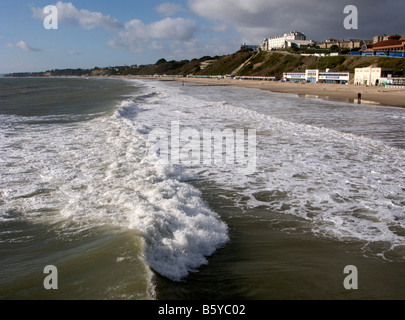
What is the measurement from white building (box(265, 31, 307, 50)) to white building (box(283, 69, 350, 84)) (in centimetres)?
8622

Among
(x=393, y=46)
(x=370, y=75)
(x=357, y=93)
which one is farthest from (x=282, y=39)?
(x=357, y=93)

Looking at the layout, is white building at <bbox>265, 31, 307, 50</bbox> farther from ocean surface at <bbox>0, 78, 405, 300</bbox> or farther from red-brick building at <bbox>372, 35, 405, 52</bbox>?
ocean surface at <bbox>0, 78, 405, 300</bbox>

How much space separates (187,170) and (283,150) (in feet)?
13.7

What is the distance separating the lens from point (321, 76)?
72.2 metres

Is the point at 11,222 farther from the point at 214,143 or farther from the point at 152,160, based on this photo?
the point at 214,143

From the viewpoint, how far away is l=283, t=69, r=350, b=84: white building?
216ft

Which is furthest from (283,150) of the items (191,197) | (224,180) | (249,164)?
(191,197)

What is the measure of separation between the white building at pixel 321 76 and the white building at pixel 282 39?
283ft

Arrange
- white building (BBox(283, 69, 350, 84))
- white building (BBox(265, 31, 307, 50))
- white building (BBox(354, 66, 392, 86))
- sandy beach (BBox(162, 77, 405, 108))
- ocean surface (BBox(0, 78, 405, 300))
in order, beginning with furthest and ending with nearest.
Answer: white building (BBox(265, 31, 307, 50)) → white building (BBox(283, 69, 350, 84)) → white building (BBox(354, 66, 392, 86)) → sandy beach (BBox(162, 77, 405, 108)) → ocean surface (BBox(0, 78, 405, 300))

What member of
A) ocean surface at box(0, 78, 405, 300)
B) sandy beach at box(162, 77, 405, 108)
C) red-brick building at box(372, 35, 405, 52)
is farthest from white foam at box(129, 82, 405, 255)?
red-brick building at box(372, 35, 405, 52)

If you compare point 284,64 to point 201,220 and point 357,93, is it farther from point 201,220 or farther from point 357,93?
point 201,220

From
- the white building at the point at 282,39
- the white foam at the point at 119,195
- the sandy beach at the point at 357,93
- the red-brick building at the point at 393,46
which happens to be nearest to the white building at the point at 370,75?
the sandy beach at the point at 357,93

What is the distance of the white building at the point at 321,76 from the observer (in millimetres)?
65875

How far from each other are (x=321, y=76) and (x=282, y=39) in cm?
10250
